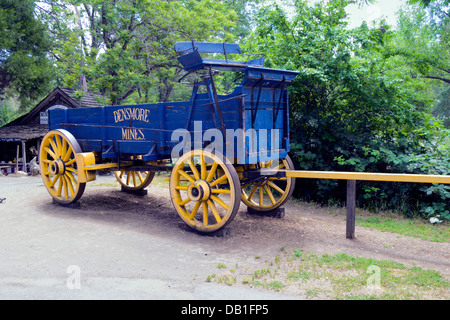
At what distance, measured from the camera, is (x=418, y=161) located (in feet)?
25.0

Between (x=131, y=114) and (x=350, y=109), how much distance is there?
4986 mm

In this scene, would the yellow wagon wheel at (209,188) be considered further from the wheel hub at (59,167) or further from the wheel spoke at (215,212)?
the wheel hub at (59,167)

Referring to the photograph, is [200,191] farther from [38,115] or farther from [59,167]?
[38,115]

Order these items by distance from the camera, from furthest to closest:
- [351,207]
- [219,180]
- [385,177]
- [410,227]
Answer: [410,227] → [351,207] → [219,180] → [385,177]

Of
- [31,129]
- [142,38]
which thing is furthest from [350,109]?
[31,129]

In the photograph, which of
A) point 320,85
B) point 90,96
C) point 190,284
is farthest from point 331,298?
point 90,96

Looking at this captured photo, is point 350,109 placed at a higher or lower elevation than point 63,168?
higher

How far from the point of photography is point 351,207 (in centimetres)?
547

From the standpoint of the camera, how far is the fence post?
17.7 ft

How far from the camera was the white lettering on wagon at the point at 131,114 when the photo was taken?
6.45 metres

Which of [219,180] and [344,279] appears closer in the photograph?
[344,279]

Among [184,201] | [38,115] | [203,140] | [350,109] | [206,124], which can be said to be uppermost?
[38,115]

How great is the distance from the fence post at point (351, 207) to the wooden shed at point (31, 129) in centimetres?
1336
